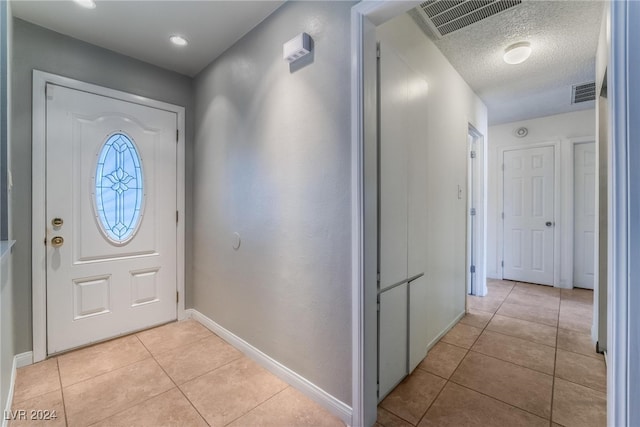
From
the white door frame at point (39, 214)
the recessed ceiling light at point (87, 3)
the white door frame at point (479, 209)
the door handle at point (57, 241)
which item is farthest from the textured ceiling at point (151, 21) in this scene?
the white door frame at point (479, 209)

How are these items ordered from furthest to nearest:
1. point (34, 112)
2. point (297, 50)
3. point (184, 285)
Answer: point (184, 285)
point (34, 112)
point (297, 50)

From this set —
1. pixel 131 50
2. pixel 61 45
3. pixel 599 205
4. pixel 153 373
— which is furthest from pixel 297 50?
pixel 599 205

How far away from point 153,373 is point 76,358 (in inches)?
30.2

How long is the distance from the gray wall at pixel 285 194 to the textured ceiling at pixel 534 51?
150 centimetres

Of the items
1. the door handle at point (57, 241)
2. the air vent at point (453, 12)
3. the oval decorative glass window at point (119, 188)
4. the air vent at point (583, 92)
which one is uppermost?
the air vent at point (583, 92)

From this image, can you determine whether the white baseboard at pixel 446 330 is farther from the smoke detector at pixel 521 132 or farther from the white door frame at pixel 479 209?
the smoke detector at pixel 521 132

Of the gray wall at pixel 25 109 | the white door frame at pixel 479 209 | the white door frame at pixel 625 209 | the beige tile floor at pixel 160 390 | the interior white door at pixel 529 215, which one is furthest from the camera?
the interior white door at pixel 529 215

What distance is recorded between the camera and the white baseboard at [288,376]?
1.56 meters

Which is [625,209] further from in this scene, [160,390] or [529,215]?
[529,215]

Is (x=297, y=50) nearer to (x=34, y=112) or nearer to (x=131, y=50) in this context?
(x=131, y=50)

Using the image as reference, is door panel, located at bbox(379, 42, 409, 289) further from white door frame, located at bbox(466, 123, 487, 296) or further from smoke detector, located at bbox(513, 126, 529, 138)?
smoke detector, located at bbox(513, 126, 529, 138)

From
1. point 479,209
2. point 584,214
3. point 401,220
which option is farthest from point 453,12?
point 584,214

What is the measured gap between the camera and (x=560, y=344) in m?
2.39

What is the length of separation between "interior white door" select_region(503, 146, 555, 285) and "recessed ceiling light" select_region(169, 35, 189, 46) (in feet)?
16.1
